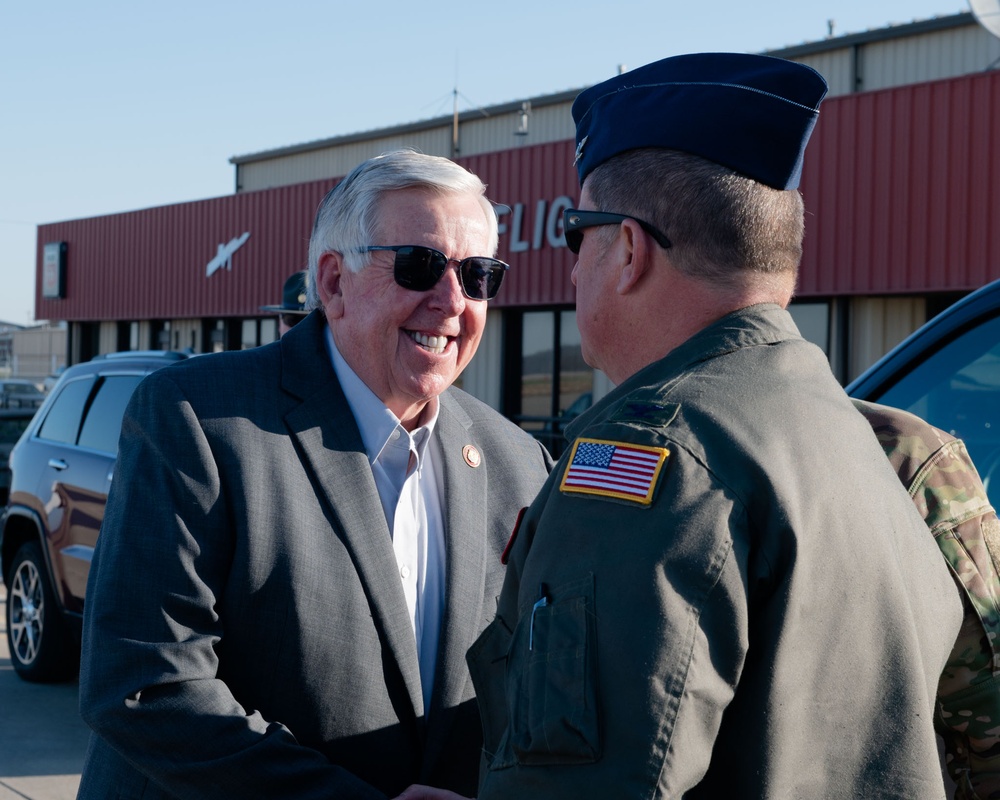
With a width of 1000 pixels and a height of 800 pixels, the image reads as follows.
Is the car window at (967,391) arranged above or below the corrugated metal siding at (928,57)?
below

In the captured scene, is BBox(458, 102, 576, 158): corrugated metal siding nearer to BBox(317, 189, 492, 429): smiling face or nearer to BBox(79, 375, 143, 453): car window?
BBox(79, 375, 143, 453): car window

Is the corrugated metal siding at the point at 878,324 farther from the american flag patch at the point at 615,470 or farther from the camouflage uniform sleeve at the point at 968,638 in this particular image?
the american flag patch at the point at 615,470

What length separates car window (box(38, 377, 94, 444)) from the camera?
7.11 m

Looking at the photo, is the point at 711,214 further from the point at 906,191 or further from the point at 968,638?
the point at 906,191

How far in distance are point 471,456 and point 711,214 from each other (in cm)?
115

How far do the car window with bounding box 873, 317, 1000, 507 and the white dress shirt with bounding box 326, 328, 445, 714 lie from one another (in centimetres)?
140

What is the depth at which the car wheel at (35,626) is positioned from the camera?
6930 millimetres

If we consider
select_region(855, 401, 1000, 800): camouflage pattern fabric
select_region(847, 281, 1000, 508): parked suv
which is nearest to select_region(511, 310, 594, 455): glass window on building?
select_region(847, 281, 1000, 508): parked suv

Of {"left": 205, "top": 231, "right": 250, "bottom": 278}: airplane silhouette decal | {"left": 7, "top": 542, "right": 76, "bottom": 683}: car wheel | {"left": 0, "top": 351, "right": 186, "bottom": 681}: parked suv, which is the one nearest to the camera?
{"left": 0, "top": 351, "right": 186, "bottom": 681}: parked suv

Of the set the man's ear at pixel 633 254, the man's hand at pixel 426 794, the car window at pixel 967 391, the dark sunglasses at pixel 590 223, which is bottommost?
the man's hand at pixel 426 794

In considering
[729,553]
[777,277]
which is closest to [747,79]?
[777,277]

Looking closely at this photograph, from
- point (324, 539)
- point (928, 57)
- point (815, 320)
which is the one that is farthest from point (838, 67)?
point (324, 539)

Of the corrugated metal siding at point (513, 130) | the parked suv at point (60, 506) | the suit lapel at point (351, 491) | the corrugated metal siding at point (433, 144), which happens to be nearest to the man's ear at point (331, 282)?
the suit lapel at point (351, 491)

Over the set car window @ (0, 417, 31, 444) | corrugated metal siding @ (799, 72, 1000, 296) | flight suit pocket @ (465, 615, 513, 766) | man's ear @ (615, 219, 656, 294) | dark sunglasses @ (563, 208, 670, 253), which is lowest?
car window @ (0, 417, 31, 444)
